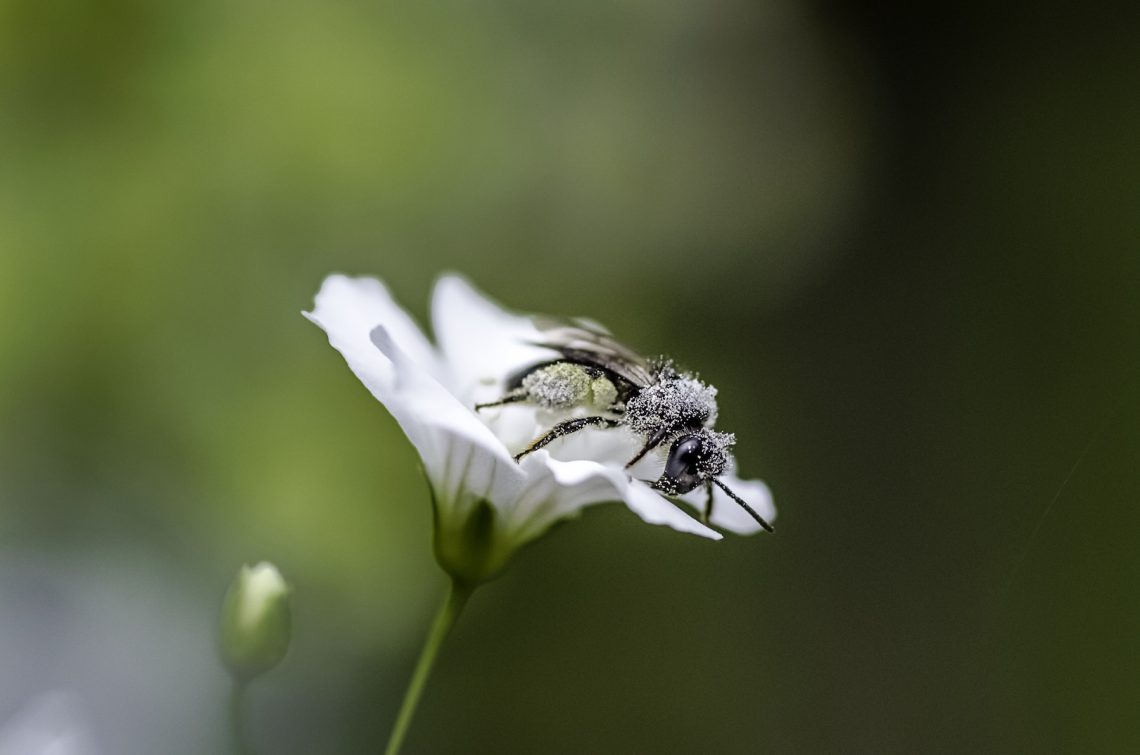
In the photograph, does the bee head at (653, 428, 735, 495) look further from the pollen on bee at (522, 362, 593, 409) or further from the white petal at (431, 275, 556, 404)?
the white petal at (431, 275, 556, 404)

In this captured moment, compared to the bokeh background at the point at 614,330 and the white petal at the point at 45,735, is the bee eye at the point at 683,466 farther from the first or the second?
the bokeh background at the point at 614,330

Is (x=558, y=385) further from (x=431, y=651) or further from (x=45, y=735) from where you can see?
(x=45, y=735)

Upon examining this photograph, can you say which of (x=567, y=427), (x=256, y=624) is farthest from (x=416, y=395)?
(x=256, y=624)

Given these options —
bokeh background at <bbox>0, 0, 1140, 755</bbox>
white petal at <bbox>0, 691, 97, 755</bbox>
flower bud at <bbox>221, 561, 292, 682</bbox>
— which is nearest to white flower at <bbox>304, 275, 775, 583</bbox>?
flower bud at <bbox>221, 561, 292, 682</bbox>

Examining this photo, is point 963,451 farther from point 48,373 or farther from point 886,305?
point 48,373

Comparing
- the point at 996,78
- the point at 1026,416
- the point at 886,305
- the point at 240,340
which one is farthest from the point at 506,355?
the point at 996,78

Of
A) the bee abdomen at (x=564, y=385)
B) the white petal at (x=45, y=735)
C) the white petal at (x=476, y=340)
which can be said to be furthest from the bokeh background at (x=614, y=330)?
the bee abdomen at (x=564, y=385)
